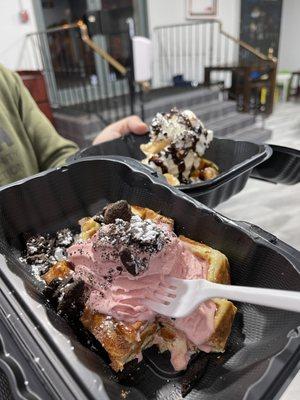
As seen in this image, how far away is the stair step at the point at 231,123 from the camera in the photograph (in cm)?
443

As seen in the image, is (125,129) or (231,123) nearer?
(125,129)

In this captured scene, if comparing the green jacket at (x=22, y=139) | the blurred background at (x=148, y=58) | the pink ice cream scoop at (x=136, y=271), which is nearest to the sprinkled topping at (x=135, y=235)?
the pink ice cream scoop at (x=136, y=271)

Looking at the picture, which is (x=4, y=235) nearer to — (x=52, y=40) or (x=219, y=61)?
(x=52, y=40)

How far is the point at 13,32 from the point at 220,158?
12.7ft

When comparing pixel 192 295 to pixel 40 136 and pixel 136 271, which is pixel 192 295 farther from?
pixel 40 136

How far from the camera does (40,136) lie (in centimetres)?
139

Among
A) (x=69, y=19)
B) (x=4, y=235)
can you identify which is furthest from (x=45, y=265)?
(x=69, y=19)

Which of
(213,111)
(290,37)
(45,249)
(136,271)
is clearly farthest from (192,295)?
(290,37)

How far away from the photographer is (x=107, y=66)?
5.33m

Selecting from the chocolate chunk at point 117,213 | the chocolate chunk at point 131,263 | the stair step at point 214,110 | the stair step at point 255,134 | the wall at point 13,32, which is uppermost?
the wall at point 13,32

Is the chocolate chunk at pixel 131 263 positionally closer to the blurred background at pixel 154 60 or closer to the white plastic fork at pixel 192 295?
the white plastic fork at pixel 192 295

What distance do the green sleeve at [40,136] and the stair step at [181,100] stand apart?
115 inches

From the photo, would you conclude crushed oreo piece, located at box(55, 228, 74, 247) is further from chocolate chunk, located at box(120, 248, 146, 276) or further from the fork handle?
A: the fork handle

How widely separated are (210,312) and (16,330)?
1.06 ft
